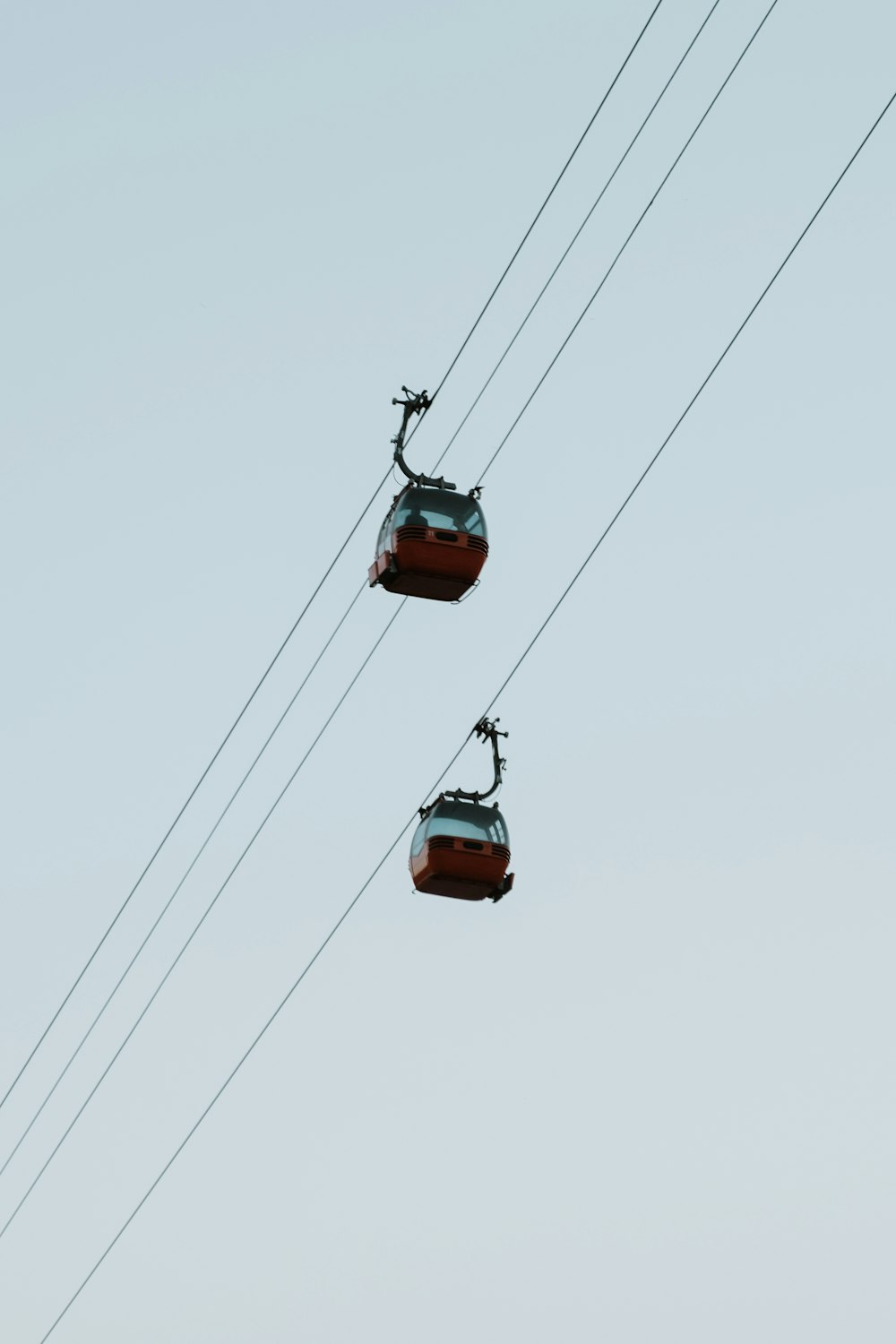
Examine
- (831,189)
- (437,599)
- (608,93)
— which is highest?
(437,599)

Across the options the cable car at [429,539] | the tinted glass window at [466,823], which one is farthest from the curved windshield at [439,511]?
the tinted glass window at [466,823]

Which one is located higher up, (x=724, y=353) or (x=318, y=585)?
(x=318, y=585)

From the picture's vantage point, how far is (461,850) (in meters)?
19.4

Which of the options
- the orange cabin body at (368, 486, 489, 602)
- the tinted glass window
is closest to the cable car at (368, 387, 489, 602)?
the orange cabin body at (368, 486, 489, 602)

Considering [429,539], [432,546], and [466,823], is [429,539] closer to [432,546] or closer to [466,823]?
[432,546]

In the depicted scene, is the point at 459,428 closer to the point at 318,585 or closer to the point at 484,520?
the point at 318,585

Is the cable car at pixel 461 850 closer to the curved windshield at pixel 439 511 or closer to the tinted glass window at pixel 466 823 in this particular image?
the tinted glass window at pixel 466 823

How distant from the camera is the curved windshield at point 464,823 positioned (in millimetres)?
19531

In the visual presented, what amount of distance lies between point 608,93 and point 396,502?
6.41 metres

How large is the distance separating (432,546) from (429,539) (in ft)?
0.19

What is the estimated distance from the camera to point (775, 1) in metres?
11.7

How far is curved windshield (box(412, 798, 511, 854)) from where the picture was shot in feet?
64.1

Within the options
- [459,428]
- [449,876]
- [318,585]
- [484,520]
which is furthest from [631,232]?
[449,876]

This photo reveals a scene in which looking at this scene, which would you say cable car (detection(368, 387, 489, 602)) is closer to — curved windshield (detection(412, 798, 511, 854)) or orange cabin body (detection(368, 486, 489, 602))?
orange cabin body (detection(368, 486, 489, 602))
